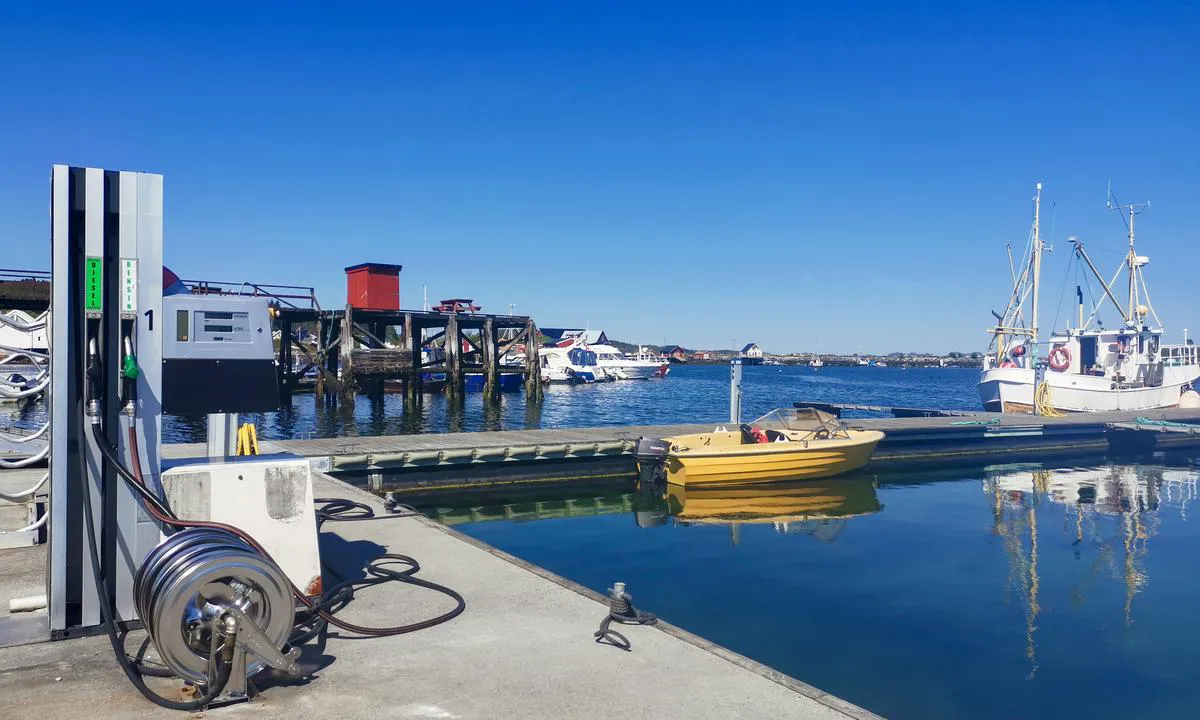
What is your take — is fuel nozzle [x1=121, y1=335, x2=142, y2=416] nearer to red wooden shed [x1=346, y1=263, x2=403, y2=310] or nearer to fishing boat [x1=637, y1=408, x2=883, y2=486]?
fishing boat [x1=637, y1=408, x2=883, y2=486]

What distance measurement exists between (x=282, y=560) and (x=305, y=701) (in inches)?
76.5

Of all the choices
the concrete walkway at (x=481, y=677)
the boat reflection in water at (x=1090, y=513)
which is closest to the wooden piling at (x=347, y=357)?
the boat reflection in water at (x=1090, y=513)

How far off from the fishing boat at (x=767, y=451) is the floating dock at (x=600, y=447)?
6.04ft

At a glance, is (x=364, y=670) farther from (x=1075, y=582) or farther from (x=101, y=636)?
(x=1075, y=582)

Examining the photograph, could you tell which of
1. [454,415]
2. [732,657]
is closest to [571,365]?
[454,415]

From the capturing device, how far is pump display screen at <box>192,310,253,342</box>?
658 cm

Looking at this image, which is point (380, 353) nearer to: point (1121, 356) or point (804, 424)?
point (804, 424)

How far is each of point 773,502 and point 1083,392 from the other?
34051mm

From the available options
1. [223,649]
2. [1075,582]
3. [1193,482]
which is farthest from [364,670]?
[1193,482]

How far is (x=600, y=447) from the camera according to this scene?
20.9 metres

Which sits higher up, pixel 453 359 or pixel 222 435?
pixel 453 359

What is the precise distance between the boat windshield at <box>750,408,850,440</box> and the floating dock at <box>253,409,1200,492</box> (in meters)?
3.26

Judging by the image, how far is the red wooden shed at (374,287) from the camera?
46.0 meters

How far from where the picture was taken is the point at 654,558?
1383cm
